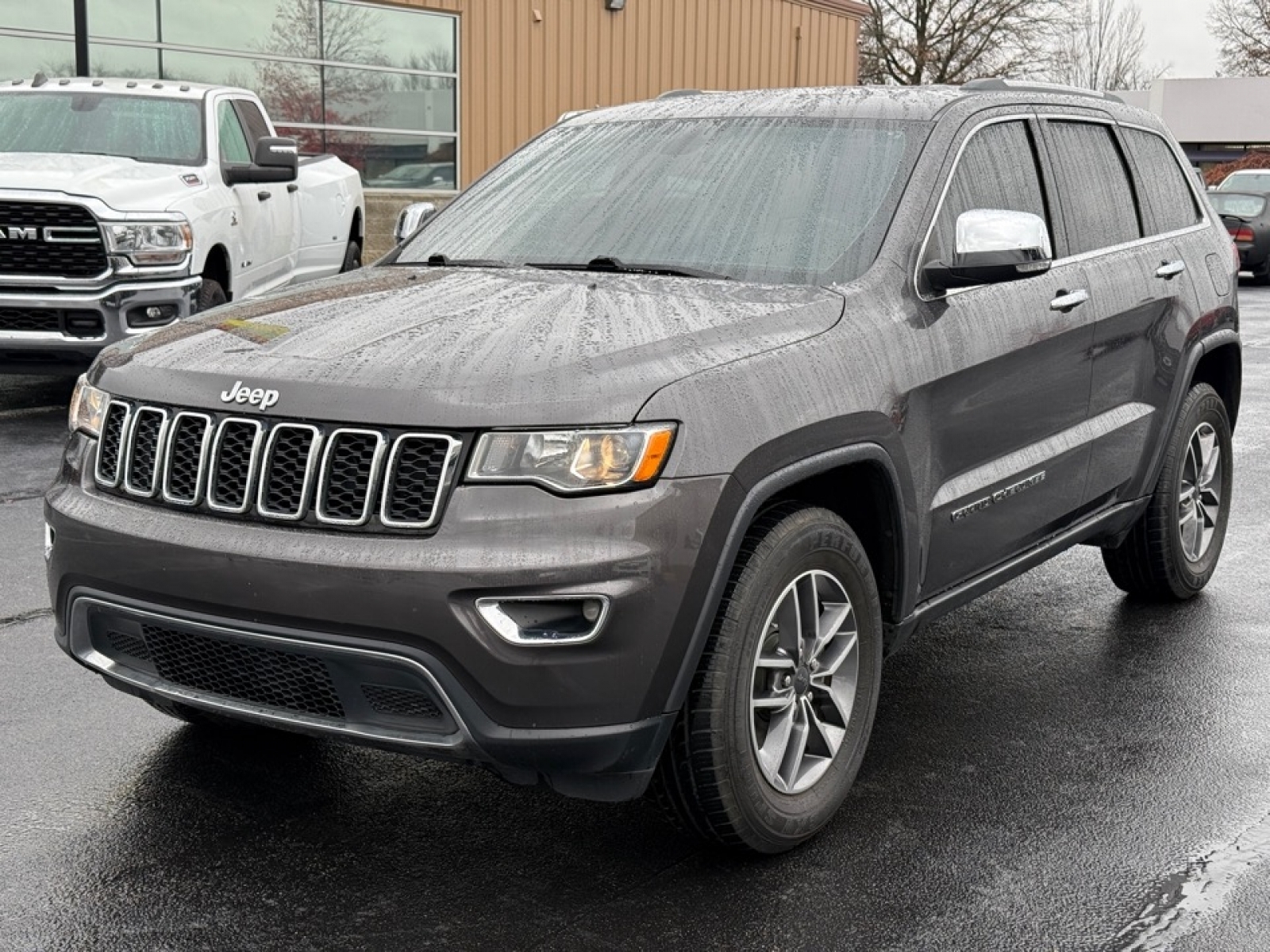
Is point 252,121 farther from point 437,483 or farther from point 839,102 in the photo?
point 437,483

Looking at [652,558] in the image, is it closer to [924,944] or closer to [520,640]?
[520,640]

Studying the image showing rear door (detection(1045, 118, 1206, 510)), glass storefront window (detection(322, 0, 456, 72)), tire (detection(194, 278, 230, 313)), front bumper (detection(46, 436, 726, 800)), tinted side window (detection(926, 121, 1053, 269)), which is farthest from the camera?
glass storefront window (detection(322, 0, 456, 72))

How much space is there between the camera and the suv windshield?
4.22 m

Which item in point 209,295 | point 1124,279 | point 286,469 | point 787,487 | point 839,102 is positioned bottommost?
point 209,295

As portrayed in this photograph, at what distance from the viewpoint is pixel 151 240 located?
30.8 feet

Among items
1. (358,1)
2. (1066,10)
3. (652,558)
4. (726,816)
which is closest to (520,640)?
(652,558)

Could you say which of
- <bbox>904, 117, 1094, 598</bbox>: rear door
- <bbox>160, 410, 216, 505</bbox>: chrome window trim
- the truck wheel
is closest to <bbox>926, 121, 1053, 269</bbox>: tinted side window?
<bbox>904, 117, 1094, 598</bbox>: rear door

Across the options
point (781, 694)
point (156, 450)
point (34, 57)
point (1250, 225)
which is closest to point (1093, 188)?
point (781, 694)

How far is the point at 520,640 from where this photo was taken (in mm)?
3129

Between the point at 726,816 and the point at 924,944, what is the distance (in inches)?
19.4

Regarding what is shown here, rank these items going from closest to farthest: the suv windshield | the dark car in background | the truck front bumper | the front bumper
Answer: the front bumper < the suv windshield < the truck front bumper < the dark car in background

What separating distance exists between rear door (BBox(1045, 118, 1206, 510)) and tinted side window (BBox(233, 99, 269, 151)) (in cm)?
739

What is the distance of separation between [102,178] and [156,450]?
6572 mm

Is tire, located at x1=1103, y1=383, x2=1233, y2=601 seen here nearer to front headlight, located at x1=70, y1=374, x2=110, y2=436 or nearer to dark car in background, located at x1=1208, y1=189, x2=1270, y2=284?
front headlight, located at x1=70, y1=374, x2=110, y2=436
